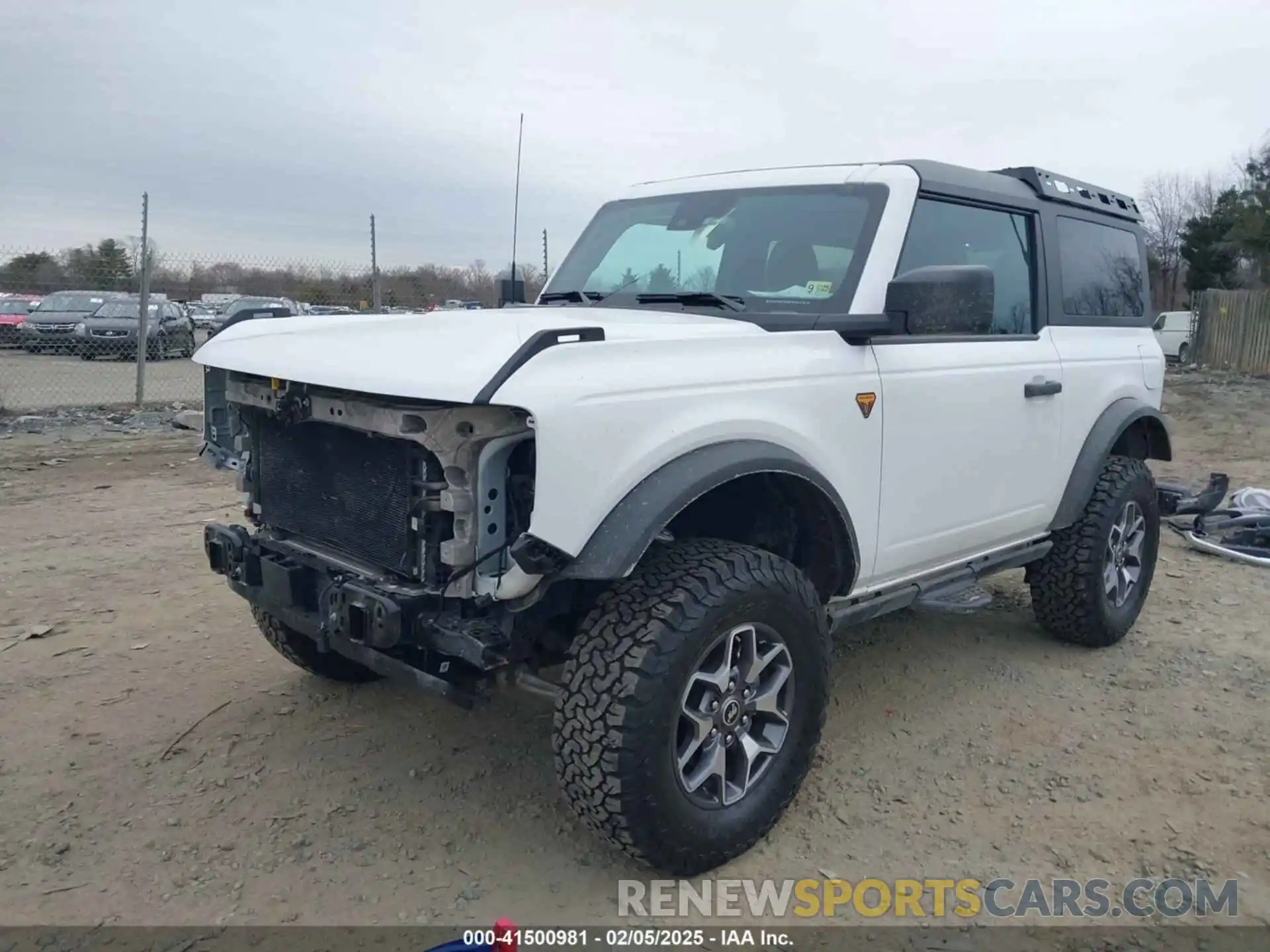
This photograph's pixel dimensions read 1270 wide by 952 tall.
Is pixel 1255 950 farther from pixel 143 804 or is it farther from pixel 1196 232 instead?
pixel 1196 232

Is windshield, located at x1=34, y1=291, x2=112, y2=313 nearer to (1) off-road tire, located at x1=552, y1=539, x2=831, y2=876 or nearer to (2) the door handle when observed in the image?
(2) the door handle

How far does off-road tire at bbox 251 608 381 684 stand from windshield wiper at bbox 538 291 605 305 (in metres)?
1.66

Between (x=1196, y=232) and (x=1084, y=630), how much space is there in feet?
113

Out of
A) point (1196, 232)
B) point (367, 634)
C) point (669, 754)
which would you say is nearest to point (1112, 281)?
point (669, 754)

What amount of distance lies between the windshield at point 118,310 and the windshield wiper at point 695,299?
1115cm

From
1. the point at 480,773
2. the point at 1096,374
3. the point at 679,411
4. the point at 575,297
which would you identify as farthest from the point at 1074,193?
the point at 480,773

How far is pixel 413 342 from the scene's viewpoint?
8.84 feet

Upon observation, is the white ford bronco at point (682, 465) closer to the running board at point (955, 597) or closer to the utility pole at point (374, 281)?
the running board at point (955, 597)

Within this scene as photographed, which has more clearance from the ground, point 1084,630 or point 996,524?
point 996,524

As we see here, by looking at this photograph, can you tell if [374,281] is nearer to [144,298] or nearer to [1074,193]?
[144,298]

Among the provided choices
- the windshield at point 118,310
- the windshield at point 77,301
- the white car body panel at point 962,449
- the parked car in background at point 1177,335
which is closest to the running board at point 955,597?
the white car body panel at point 962,449

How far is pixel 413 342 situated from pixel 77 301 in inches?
496

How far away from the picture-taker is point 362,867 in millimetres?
2859

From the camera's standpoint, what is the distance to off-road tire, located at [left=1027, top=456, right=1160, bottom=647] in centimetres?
445
